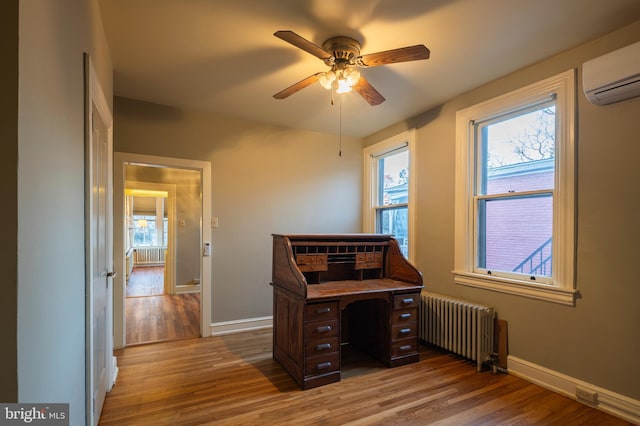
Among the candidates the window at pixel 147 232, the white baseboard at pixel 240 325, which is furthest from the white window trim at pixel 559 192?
the window at pixel 147 232

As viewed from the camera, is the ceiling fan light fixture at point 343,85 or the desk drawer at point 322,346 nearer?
the ceiling fan light fixture at point 343,85

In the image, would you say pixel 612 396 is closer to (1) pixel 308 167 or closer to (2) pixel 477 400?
(2) pixel 477 400

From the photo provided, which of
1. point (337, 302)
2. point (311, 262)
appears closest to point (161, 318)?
point (311, 262)

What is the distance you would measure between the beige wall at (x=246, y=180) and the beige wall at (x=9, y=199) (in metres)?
2.92

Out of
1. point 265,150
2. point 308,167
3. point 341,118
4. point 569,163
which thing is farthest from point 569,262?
point 265,150

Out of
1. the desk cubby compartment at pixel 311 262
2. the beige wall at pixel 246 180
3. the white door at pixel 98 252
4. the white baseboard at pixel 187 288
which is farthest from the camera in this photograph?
the white baseboard at pixel 187 288

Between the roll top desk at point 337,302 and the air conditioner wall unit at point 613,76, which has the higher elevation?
the air conditioner wall unit at point 613,76

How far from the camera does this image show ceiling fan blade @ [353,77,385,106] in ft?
7.91

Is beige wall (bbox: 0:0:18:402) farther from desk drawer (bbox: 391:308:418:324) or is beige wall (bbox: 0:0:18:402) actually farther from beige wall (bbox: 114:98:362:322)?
beige wall (bbox: 114:98:362:322)

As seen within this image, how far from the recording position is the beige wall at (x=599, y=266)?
2092 millimetres

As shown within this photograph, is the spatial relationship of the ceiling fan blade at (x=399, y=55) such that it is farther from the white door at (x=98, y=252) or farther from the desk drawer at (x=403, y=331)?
the desk drawer at (x=403, y=331)

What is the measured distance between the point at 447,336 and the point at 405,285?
→ 0.70 meters

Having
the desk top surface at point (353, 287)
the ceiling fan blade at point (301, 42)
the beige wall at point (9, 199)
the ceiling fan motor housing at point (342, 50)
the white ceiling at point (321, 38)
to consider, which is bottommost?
the desk top surface at point (353, 287)

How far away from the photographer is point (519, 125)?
9.20 feet
